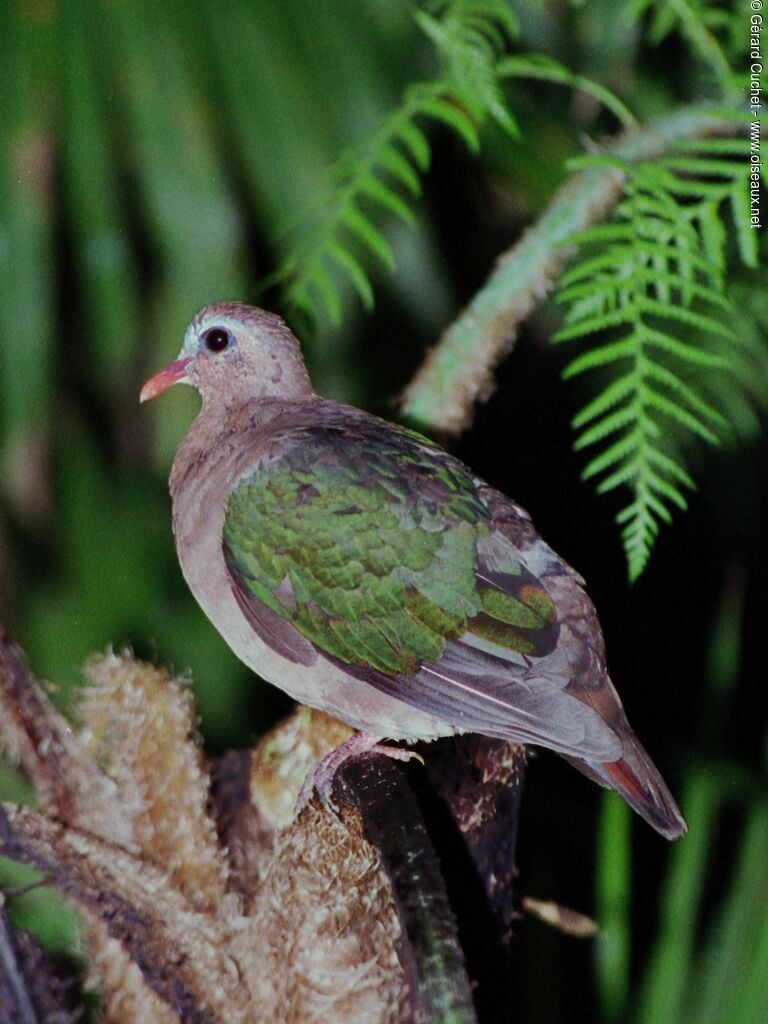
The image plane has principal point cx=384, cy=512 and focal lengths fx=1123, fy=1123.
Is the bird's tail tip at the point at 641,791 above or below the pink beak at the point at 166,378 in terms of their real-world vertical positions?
below

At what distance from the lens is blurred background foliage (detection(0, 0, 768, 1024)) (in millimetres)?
1265

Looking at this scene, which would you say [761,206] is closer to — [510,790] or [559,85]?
[559,85]

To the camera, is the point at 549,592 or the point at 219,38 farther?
the point at 219,38

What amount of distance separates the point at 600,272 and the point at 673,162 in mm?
145

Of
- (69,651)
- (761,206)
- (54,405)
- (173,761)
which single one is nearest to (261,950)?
(173,761)

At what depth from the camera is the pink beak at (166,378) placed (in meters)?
1.08

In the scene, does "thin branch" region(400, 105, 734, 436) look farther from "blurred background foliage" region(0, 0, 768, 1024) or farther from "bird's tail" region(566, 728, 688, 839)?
"bird's tail" region(566, 728, 688, 839)

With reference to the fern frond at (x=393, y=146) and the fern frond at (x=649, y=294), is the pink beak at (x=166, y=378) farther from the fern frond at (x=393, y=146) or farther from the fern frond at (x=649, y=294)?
the fern frond at (x=649, y=294)

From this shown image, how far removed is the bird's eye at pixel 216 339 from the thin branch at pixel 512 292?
0.85ft

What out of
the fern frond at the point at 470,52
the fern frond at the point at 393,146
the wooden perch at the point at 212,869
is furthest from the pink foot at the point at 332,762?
the fern frond at the point at 470,52

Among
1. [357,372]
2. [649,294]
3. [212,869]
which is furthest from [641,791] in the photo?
[357,372]

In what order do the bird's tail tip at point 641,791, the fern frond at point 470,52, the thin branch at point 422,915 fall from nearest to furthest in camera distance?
the thin branch at point 422,915 < the bird's tail tip at point 641,791 < the fern frond at point 470,52

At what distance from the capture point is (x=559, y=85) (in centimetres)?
151

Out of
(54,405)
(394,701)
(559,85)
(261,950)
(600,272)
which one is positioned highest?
(559,85)
